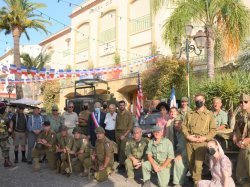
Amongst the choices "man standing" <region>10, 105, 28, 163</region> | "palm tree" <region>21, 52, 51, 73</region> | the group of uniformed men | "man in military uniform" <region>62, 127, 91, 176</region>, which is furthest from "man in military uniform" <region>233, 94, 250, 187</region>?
"palm tree" <region>21, 52, 51, 73</region>

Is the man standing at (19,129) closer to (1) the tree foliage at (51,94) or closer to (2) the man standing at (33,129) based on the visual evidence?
(2) the man standing at (33,129)

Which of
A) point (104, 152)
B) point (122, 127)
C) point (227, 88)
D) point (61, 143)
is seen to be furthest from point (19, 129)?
point (227, 88)

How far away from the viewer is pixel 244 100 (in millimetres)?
6035

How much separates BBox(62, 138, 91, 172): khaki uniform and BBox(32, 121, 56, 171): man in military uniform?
32.1 inches

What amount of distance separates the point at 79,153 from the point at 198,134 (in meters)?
3.09

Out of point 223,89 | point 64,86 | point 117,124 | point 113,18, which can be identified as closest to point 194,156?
point 117,124

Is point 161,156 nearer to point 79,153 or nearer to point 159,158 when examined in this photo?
point 159,158

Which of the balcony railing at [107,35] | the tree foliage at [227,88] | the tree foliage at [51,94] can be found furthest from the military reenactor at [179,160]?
the tree foliage at [51,94]

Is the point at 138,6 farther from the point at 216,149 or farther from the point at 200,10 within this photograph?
the point at 216,149

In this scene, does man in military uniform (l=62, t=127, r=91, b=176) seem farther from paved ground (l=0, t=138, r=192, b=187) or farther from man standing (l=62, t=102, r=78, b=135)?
man standing (l=62, t=102, r=78, b=135)

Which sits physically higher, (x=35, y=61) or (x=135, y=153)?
(x=35, y=61)

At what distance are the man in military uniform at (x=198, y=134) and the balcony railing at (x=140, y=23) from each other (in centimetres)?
2133

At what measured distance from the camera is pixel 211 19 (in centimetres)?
1442

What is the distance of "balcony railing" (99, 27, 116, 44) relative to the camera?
31641mm
